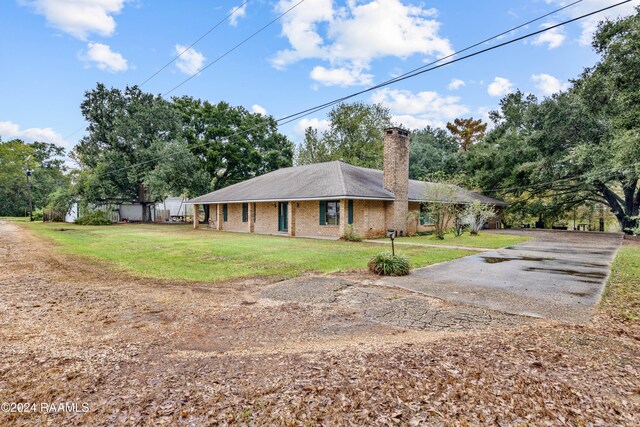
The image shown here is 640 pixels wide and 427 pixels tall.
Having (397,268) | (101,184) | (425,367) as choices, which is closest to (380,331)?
(425,367)

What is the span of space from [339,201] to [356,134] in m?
27.8

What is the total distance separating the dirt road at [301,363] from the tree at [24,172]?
2300 inches

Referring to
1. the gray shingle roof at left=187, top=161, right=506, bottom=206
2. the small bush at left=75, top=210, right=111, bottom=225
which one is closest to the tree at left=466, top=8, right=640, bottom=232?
the gray shingle roof at left=187, top=161, right=506, bottom=206

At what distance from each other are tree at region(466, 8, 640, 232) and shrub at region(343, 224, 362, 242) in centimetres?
1141

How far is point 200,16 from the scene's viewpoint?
474 inches

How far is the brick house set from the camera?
1808 centimetres

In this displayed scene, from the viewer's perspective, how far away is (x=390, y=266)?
27.7 ft

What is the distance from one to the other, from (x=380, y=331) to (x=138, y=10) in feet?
50.9

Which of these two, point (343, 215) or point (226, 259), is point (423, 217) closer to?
point (343, 215)

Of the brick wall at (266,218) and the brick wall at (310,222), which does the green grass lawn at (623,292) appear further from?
the brick wall at (266,218)

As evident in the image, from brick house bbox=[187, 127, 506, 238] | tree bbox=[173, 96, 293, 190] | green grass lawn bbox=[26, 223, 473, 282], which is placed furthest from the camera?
tree bbox=[173, 96, 293, 190]

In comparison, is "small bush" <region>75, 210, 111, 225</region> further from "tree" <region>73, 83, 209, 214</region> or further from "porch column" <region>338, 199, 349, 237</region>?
"porch column" <region>338, 199, 349, 237</region>

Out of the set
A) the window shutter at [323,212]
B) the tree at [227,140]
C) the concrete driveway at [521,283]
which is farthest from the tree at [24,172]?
the concrete driveway at [521,283]

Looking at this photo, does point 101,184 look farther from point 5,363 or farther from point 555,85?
point 555,85
